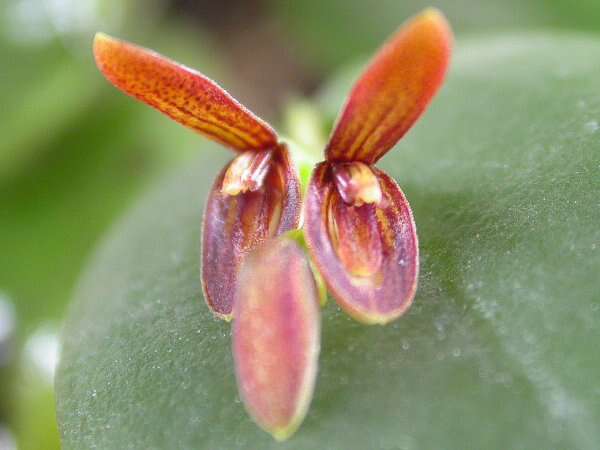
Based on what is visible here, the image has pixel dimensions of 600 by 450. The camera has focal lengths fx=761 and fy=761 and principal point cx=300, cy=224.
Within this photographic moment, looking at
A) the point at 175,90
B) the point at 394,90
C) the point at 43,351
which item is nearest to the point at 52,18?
the point at 43,351

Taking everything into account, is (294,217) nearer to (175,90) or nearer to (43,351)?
(175,90)

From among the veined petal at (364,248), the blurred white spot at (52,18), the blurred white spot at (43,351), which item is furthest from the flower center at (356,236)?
the blurred white spot at (52,18)

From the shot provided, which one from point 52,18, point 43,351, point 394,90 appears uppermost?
point 394,90

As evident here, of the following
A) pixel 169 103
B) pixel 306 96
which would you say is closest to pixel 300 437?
pixel 169 103

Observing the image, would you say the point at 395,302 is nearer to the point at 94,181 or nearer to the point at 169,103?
the point at 169,103

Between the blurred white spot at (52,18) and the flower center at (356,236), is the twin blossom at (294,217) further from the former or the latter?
the blurred white spot at (52,18)

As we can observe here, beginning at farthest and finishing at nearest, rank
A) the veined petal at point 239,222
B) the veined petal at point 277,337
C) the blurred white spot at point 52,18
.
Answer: the blurred white spot at point 52,18, the veined petal at point 239,222, the veined petal at point 277,337

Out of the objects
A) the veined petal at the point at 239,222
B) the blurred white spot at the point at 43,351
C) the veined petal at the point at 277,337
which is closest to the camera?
the veined petal at the point at 277,337
